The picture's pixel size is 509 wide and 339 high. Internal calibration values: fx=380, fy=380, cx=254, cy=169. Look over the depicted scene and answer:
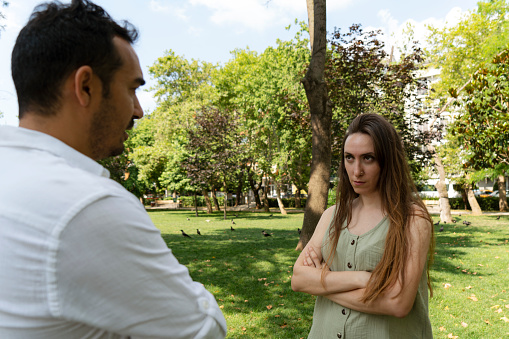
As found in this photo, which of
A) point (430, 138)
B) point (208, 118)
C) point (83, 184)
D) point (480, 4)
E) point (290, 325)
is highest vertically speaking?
point (480, 4)

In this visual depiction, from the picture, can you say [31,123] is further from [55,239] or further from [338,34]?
[338,34]

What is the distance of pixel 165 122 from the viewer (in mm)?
35156

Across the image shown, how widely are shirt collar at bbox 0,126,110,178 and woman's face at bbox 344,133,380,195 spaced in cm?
171

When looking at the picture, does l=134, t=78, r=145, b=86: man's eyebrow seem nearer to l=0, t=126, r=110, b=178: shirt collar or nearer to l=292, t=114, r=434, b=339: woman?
l=0, t=126, r=110, b=178: shirt collar

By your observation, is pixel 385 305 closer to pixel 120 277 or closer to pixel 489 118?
pixel 120 277

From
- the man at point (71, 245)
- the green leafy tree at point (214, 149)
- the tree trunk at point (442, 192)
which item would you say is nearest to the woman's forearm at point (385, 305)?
the man at point (71, 245)

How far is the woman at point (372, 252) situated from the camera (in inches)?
78.1

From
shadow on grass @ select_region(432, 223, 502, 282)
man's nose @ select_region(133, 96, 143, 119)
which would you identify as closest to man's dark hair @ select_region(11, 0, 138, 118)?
man's nose @ select_region(133, 96, 143, 119)

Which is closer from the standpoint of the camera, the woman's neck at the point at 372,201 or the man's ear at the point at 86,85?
the man's ear at the point at 86,85

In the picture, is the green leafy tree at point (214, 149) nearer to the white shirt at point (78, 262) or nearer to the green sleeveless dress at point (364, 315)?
the green sleeveless dress at point (364, 315)

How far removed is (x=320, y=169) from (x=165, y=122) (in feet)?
90.4

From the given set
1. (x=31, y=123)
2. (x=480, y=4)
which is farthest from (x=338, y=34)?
(x=31, y=123)

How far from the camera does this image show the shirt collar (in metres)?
0.83

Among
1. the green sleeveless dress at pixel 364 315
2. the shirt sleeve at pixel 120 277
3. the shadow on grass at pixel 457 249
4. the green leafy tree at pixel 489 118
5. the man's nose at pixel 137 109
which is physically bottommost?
the shadow on grass at pixel 457 249
